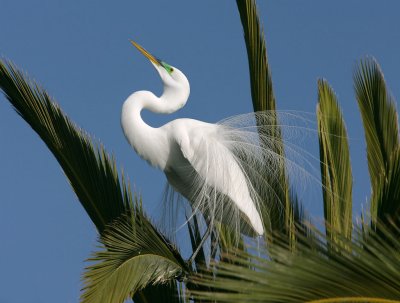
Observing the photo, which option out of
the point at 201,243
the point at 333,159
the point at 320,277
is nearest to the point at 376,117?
the point at 333,159

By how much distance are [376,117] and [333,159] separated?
1.33ft

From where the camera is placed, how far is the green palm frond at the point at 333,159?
500 centimetres

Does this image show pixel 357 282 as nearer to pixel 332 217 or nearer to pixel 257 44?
pixel 332 217

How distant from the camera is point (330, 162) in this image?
5246 millimetres

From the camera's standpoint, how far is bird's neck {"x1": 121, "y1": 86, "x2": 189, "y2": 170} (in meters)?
5.67

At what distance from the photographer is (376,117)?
17.9ft

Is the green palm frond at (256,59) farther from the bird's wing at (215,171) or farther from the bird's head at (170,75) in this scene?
the bird's head at (170,75)

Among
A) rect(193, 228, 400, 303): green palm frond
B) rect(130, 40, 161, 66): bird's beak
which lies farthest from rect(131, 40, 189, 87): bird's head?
rect(193, 228, 400, 303): green palm frond

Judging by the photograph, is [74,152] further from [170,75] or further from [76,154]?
[170,75]

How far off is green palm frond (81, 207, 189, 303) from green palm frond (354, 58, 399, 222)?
1412 millimetres

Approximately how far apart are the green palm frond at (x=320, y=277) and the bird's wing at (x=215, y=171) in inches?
121

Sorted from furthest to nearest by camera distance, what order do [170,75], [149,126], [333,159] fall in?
[170,75], [149,126], [333,159]

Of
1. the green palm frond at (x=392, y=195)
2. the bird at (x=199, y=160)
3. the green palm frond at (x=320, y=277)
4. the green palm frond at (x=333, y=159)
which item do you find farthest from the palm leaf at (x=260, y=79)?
the green palm frond at (x=320, y=277)

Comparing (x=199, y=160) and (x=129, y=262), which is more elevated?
(x=199, y=160)
